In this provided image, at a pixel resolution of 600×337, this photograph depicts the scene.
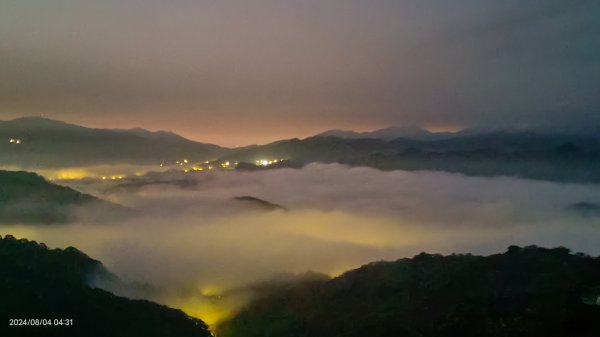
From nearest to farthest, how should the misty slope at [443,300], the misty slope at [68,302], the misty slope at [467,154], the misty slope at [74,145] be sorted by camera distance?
1. the misty slope at [443,300]
2. the misty slope at [68,302]
3. the misty slope at [74,145]
4. the misty slope at [467,154]

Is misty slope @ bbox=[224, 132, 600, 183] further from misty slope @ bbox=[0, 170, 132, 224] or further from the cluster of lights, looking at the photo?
misty slope @ bbox=[0, 170, 132, 224]

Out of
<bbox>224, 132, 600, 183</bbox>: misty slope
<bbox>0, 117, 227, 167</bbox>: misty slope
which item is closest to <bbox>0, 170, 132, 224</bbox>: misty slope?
<bbox>0, 117, 227, 167</bbox>: misty slope

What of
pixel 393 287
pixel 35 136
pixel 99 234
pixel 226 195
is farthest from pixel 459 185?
pixel 35 136

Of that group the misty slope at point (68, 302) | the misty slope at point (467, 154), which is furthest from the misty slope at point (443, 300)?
the misty slope at point (467, 154)

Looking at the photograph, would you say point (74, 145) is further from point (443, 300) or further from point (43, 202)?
point (443, 300)

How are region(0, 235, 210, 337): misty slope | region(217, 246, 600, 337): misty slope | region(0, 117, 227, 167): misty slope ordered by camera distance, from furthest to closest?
region(0, 117, 227, 167): misty slope < region(0, 235, 210, 337): misty slope < region(217, 246, 600, 337): misty slope

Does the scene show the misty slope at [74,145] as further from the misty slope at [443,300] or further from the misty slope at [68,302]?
the misty slope at [443,300]
